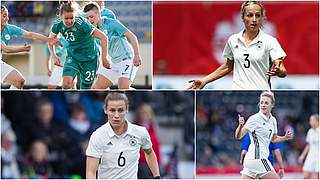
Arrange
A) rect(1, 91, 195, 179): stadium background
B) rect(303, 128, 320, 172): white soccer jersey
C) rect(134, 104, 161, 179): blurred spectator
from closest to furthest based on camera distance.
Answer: rect(134, 104, 161, 179): blurred spectator < rect(303, 128, 320, 172): white soccer jersey < rect(1, 91, 195, 179): stadium background

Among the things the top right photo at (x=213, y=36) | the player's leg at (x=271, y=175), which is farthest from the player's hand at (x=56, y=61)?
the top right photo at (x=213, y=36)

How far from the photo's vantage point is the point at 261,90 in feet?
16.4

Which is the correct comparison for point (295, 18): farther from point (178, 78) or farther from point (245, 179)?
point (245, 179)

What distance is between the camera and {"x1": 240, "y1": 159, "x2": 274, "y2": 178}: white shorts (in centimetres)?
518

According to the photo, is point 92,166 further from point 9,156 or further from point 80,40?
point 9,156

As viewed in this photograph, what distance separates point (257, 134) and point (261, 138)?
40 mm

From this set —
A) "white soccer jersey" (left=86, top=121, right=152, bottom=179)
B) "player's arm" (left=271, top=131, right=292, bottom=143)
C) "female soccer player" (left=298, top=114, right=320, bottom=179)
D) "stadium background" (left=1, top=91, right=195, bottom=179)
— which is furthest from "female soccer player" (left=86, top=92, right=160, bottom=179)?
"stadium background" (left=1, top=91, right=195, bottom=179)

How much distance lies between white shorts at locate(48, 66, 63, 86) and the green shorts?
7.1 inches

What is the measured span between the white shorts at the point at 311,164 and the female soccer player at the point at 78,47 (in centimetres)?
228

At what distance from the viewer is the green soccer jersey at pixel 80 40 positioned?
5.00 metres

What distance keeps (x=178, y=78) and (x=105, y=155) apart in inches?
225

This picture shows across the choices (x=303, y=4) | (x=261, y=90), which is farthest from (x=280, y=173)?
(x=303, y=4)

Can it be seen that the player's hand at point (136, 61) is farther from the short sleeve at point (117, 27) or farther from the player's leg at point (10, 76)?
the player's leg at point (10, 76)

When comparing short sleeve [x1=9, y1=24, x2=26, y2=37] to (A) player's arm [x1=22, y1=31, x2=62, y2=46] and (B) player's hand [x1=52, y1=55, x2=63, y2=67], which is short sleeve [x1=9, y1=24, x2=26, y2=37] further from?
(B) player's hand [x1=52, y1=55, x2=63, y2=67]
